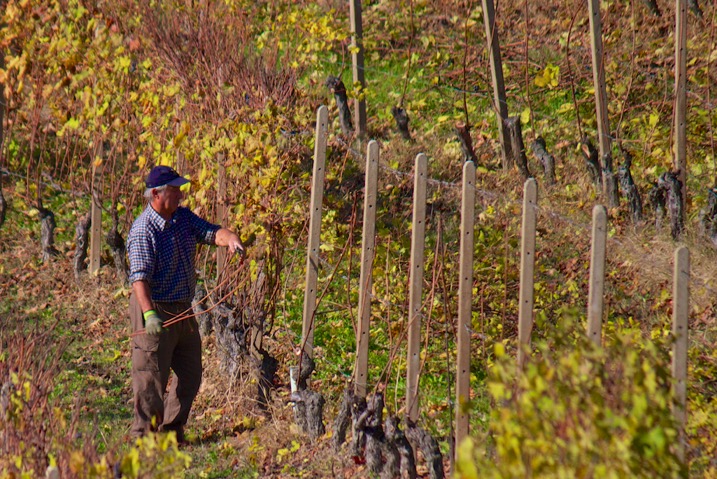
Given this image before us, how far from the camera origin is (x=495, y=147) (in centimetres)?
862

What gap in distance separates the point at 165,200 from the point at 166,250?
11.6 inches

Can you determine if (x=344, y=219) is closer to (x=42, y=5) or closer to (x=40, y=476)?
(x=42, y=5)

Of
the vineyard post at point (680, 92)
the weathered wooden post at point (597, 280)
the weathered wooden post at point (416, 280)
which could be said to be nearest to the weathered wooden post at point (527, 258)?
the weathered wooden post at point (597, 280)

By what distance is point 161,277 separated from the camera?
5.27 metres

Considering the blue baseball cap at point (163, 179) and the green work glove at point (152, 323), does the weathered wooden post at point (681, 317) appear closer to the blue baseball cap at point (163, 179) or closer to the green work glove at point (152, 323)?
the green work glove at point (152, 323)

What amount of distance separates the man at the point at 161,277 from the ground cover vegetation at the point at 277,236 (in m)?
0.33

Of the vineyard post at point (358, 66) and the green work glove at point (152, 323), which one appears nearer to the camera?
the green work glove at point (152, 323)

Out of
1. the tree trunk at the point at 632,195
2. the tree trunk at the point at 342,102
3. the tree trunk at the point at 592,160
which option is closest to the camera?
the tree trunk at the point at 632,195

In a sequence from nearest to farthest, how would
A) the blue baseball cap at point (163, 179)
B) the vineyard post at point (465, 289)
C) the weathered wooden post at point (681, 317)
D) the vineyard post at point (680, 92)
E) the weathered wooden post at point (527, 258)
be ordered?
1. the weathered wooden post at point (681, 317)
2. the weathered wooden post at point (527, 258)
3. the vineyard post at point (465, 289)
4. the blue baseball cap at point (163, 179)
5. the vineyard post at point (680, 92)

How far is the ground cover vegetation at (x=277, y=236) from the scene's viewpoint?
186 inches

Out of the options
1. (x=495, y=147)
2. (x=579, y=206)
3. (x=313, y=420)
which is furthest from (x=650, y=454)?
(x=495, y=147)

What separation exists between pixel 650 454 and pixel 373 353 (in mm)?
3848

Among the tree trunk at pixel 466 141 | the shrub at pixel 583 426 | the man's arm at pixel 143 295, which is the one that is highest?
the tree trunk at pixel 466 141

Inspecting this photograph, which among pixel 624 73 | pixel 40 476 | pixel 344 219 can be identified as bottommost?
pixel 40 476
